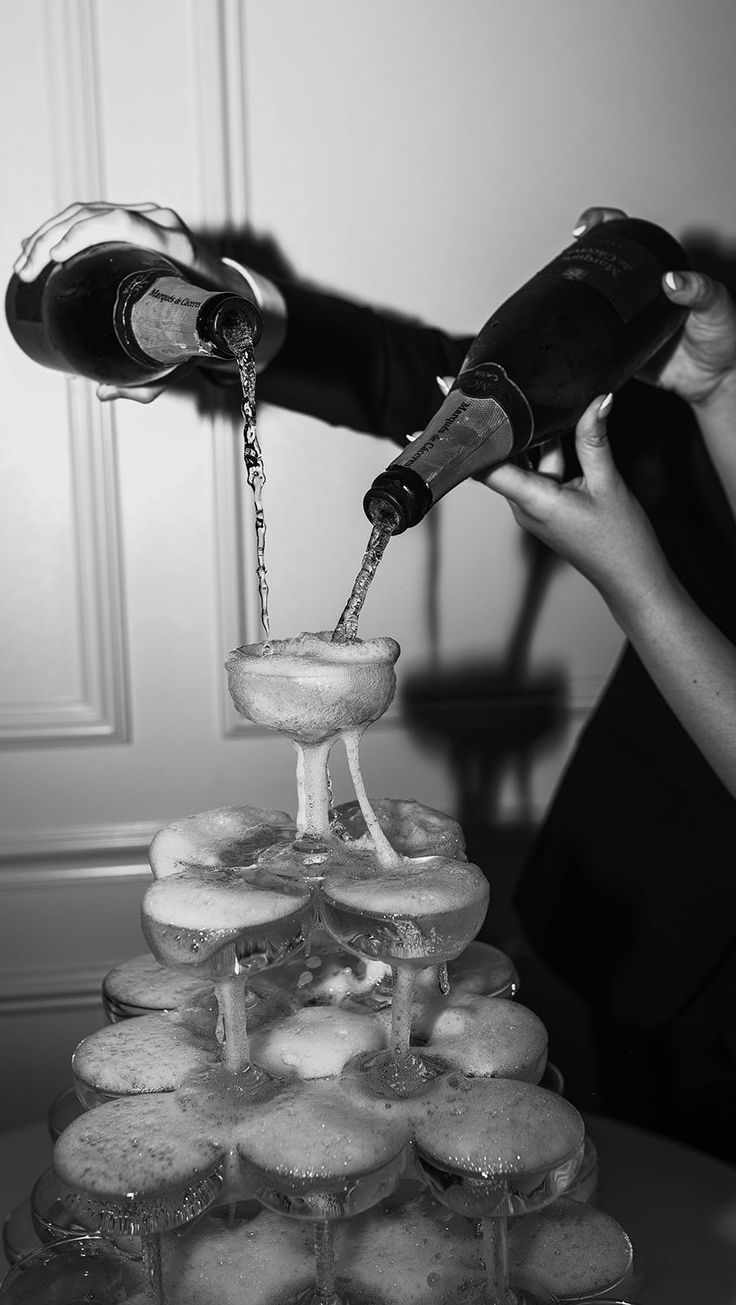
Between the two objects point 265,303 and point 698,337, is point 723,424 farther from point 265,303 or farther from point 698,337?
point 265,303

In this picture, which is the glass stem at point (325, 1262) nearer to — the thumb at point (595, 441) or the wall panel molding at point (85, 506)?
the thumb at point (595, 441)

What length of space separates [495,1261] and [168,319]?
0.60 meters

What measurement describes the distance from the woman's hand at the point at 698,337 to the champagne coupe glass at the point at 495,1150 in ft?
2.06

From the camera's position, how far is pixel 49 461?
1.40 metres

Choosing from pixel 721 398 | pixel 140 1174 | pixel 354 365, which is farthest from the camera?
pixel 354 365

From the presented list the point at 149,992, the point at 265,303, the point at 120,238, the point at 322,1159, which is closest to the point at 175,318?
the point at 120,238

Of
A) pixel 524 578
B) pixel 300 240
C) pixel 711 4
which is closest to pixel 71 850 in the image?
pixel 524 578

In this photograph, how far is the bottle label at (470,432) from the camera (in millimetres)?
685

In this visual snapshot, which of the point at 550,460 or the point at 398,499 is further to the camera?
the point at 550,460

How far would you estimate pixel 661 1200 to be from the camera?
737 mm

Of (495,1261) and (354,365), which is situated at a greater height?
(354,365)

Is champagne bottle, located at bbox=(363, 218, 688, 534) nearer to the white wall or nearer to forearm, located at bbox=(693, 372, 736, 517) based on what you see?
forearm, located at bbox=(693, 372, 736, 517)

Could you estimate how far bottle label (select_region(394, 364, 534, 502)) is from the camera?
685 millimetres

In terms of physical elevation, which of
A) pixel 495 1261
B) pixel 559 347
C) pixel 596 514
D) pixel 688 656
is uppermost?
pixel 559 347
